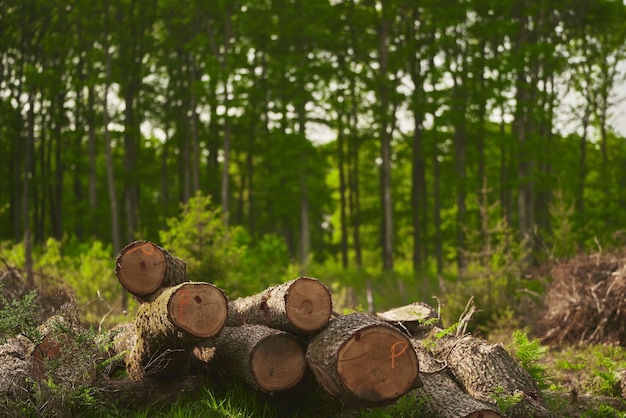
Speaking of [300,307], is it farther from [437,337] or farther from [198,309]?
[437,337]

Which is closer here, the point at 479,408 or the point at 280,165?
the point at 479,408

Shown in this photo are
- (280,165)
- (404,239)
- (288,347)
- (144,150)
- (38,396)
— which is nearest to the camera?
(38,396)

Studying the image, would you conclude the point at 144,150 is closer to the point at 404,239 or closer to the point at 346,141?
the point at 346,141

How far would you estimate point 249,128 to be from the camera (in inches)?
1266

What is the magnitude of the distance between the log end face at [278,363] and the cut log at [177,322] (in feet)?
1.46

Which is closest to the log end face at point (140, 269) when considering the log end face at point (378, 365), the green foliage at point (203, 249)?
the log end face at point (378, 365)

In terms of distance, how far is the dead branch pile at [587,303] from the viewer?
427 inches

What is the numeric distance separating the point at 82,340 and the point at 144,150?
95.7 feet

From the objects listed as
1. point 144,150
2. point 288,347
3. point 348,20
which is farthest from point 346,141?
point 288,347

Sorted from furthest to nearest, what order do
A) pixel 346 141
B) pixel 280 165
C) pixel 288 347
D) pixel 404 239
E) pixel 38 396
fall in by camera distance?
pixel 404 239, pixel 346 141, pixel 280 165, pixel 288 347, pixel 38 396

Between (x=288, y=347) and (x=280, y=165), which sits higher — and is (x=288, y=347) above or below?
below

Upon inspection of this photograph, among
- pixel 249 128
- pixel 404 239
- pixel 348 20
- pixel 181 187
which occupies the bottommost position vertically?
pixel 404 239

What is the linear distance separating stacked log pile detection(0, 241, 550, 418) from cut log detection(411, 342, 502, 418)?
10mm

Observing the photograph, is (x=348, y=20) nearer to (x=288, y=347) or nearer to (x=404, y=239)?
(x=404, y=239)
